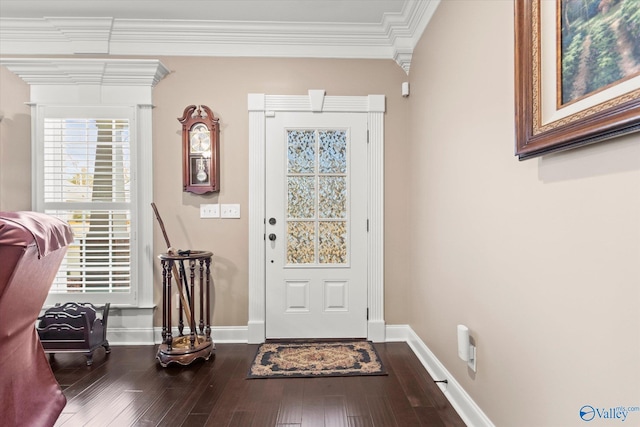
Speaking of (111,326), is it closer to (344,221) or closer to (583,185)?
(344,221)

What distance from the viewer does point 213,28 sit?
2.90 m

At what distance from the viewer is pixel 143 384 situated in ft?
7.41

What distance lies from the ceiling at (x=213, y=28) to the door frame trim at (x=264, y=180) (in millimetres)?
408

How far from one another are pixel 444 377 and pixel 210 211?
218cm

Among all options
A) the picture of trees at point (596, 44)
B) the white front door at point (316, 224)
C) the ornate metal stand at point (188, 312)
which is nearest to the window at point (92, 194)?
the ornate metal stand at point (188, 312)

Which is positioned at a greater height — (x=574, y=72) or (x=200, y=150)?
(x=200, y=150)

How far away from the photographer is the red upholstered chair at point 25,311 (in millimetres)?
1149

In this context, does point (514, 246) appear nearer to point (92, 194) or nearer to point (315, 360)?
point (315, 360)

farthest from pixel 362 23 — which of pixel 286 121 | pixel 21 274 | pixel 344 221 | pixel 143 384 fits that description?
pixel 143 384

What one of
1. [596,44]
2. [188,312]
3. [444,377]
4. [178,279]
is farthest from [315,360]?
[596,44]

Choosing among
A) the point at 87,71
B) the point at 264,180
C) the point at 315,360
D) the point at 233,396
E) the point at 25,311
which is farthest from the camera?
the point at 264,180

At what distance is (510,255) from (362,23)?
2.34m
